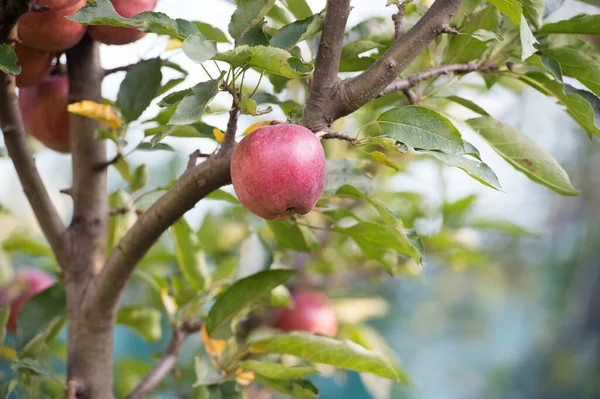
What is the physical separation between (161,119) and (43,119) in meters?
0.12

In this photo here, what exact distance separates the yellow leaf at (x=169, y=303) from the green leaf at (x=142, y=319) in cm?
7

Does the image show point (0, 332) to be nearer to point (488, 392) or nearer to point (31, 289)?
point (31, 289)

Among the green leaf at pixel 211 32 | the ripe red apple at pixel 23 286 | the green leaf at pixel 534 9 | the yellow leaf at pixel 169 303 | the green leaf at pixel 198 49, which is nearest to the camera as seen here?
the green leaf at pixel 198 49

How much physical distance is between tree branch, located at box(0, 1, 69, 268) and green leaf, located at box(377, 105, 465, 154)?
0.30 meters

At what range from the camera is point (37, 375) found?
0.66 meters

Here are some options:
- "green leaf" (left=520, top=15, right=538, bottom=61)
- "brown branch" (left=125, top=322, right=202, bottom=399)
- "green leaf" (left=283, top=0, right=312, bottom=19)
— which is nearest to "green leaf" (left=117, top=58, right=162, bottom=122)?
"green leaf" (left=283, top=0, right=312, bottom=19)

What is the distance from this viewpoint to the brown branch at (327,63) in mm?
477

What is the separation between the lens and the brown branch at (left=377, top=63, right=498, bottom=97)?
56 cm

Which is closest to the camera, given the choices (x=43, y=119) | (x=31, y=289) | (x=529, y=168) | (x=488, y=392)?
(x=529, y=168)

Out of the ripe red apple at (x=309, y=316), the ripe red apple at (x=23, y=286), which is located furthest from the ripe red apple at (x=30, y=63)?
the ripe red apple at (x=309, y=316)

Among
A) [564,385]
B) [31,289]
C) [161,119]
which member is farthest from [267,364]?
[564,385]

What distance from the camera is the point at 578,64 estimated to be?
0.58 m

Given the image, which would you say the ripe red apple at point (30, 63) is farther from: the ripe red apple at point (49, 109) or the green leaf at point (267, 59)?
the green leaf at point (267, 59)

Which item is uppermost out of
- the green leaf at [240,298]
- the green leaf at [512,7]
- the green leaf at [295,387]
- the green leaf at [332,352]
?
the green leaf at [512,7]
